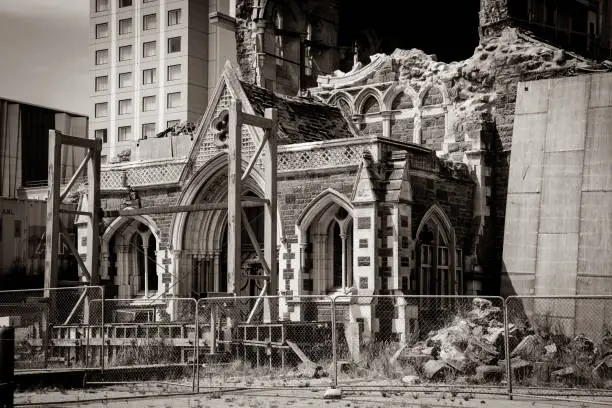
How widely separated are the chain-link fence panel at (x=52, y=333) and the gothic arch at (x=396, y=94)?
12.5 meters

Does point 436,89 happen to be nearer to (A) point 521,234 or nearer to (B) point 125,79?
(A) point 521,234

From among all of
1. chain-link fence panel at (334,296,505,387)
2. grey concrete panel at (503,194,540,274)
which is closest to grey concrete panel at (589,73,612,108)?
grey concrete panel at (503,194,540,274)

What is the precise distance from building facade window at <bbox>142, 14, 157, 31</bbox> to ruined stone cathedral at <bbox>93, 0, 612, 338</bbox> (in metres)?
48.4

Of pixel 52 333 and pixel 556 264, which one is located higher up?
pixel 556 264

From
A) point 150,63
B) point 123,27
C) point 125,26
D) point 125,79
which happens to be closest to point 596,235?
point 150,63

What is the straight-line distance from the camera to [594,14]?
46.9 m

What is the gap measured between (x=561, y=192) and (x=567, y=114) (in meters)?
2.26

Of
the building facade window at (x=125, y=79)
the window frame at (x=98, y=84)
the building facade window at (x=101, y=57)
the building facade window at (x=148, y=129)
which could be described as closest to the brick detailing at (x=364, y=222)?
the building facade window at (x=148, y=129)

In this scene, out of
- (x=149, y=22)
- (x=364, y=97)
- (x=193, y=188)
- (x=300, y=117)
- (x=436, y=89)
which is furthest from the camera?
Answer: (x=149, y=22)

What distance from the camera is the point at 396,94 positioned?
3500 centimetres

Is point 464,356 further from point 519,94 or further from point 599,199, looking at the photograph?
point 519,94

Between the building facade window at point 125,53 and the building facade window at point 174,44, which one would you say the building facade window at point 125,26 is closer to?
the building facade window at point 125,53

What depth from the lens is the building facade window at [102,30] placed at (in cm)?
8719

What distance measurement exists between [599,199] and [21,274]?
24352 mm
